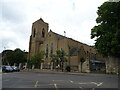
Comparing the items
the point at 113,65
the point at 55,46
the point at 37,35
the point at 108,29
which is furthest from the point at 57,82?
the point at 37,35

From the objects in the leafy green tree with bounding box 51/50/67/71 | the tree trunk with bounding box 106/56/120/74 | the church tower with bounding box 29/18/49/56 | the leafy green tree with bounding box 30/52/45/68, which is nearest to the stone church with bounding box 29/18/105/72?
the church tower with bounding box 29/18/49/56

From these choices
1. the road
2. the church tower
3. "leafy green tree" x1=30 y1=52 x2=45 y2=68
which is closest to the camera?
the road

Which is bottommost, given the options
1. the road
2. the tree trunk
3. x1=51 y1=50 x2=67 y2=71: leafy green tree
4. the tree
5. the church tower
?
the road

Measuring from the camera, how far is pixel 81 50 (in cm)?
7194

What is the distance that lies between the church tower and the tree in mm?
52216

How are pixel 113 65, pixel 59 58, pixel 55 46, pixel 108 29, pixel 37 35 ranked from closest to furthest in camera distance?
pixel 108 29 < pixel 113 65 < pixel 59 58 < pixel 55 46 < pixel 37 35

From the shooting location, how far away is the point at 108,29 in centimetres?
3453

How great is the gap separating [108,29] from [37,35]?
56.5m

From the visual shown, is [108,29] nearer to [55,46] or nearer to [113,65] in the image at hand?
[113,65]

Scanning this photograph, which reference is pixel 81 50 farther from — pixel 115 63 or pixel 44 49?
pixel 115 63

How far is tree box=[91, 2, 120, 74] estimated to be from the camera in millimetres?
31538

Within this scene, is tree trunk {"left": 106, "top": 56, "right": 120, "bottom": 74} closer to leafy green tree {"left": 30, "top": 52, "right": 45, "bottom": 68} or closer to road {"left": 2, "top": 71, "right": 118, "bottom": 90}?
road {"left": 2, "top": 71, "right": 118, "bottom": 90}

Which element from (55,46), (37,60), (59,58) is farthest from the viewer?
(55,46)

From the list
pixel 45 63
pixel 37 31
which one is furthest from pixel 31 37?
pixel 45 63
